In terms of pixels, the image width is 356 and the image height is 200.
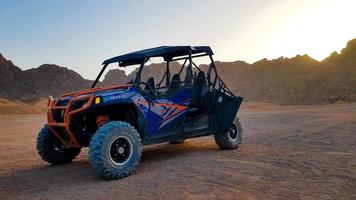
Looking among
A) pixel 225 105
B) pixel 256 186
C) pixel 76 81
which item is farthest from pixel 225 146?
pixel 76 81

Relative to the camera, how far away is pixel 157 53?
860 centimetres

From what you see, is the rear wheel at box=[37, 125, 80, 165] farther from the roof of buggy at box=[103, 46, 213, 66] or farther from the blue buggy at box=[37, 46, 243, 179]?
the roof of buggy at box=[103, 46, 213, 66]

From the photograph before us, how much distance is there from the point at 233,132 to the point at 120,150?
3.69 meters

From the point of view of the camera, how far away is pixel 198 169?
7.07m

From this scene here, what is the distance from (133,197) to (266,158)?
332cm

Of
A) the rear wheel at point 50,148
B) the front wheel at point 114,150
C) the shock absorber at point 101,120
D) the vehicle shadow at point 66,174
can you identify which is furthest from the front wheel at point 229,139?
the rear wheel at point 50,148

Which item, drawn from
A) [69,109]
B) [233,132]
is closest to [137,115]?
[69,109]

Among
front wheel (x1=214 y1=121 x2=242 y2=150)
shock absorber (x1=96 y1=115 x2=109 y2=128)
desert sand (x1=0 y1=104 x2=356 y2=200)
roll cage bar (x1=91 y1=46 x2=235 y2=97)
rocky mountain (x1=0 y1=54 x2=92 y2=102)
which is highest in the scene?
rocky mountain (x1=0 y1=54 x2=92 y2=102)

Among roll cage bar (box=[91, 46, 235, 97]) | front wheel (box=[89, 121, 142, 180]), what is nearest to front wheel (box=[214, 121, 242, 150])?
roll cage bar (box=[91, 46, 235, 97])

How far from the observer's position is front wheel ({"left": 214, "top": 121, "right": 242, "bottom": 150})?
9.57 m

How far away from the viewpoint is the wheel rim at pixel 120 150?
700 cm

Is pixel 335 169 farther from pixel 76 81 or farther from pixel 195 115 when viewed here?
pixel 76 81

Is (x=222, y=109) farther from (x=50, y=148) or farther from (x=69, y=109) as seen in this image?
(x=50, y=148)

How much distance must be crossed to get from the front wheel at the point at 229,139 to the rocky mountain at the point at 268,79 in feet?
67.5
